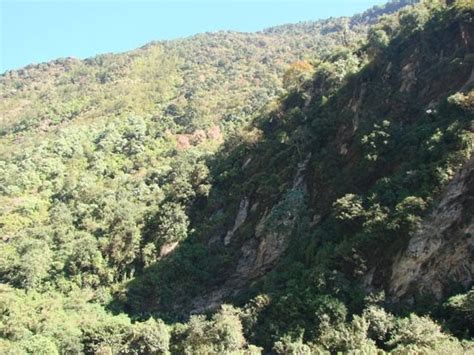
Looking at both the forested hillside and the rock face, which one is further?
the forested hillside

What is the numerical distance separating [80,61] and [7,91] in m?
26.3

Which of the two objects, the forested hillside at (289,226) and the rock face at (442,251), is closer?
the rock face at (442,251)

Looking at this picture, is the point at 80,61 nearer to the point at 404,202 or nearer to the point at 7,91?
the point at 7,91

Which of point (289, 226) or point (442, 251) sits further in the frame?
point (289, 226)

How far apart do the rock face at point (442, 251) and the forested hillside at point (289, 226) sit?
9cm

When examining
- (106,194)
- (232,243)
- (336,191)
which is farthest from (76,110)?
(336,191)

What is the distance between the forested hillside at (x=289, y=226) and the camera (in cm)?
→ 3006

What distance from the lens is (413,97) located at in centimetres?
4159

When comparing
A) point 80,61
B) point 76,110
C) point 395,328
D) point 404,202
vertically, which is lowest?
point 395,328

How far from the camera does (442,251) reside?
98.5 ft

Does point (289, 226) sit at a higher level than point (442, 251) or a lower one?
Answer: higher

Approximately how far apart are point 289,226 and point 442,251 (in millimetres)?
13480

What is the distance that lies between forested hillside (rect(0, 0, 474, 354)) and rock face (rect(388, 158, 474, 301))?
87 mm

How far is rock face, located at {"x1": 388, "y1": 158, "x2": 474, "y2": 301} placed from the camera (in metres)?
29.2
